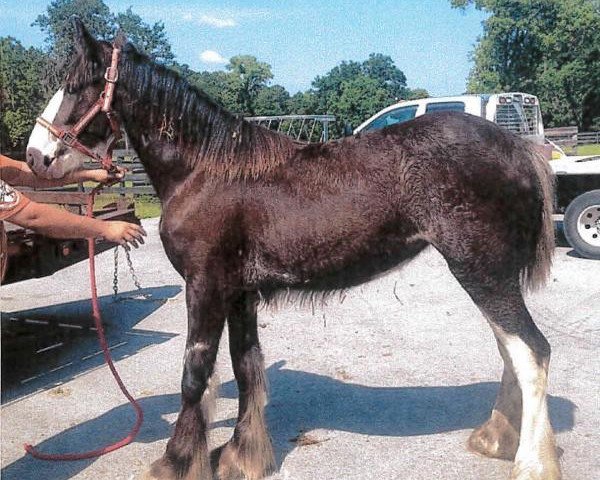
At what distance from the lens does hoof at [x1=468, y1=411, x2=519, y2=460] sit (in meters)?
3.30

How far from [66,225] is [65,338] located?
10.4 feet

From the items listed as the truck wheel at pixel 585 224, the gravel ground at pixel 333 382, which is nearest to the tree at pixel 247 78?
the truck wheel at pixel 585 224

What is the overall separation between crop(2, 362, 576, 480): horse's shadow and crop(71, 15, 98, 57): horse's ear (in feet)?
6.89

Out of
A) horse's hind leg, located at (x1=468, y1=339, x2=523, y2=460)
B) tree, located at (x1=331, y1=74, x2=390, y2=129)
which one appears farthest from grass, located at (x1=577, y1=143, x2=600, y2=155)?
horse's hind leg, located at (x1=468, y1=339, x2=523, y2=460)

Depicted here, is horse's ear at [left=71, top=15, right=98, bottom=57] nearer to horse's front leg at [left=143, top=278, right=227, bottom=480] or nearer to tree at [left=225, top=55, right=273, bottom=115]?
horse's front leg at [left=143, top=278, right=227, bottom=480]

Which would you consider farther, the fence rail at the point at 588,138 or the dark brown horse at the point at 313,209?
the fence rail at the point at 588,138

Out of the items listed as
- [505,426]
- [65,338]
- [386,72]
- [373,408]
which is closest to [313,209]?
[505,426]

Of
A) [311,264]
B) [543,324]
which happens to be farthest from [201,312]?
[543,324]

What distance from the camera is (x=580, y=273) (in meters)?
7.49

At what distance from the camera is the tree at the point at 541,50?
4234cm

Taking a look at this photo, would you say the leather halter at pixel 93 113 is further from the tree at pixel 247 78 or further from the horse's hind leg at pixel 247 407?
the tree at pixel 247 78

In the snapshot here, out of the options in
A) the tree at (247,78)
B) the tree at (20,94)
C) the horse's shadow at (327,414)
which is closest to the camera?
the horse's shadow at (327,414)

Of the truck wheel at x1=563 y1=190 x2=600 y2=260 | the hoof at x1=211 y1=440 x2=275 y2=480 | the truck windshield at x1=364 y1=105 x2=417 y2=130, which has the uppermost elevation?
the truck windshield at x1=364 y1=105 x2=417 y2=130

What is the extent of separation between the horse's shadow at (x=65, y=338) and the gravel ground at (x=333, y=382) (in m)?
0.02
